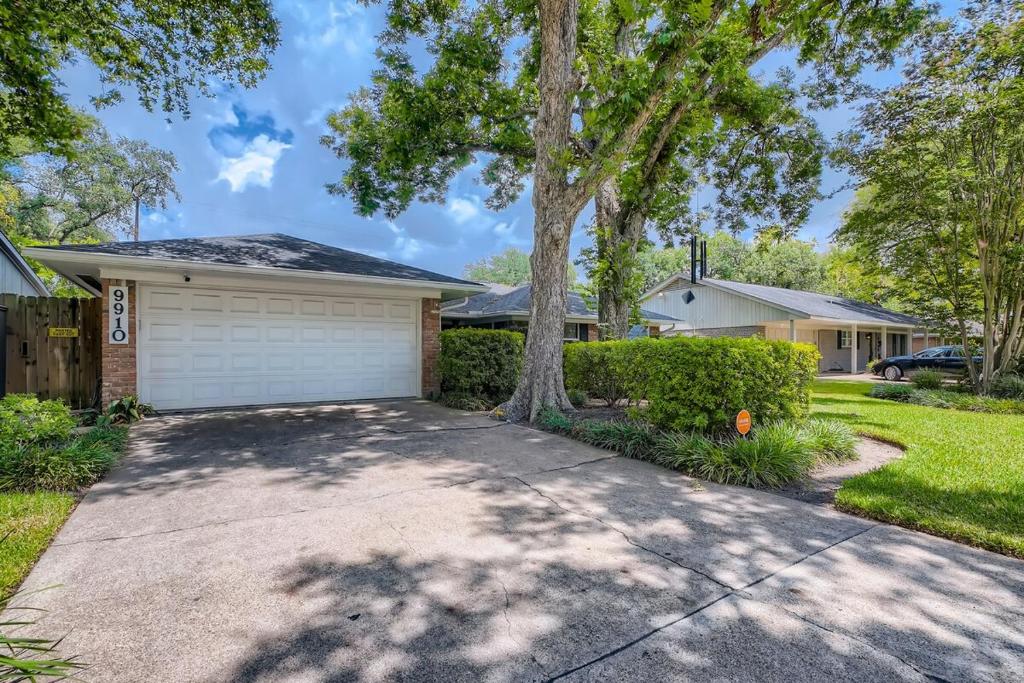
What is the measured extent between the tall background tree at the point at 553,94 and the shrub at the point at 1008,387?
7.94 m

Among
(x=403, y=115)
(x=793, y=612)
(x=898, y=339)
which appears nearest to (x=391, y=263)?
(x=403, y=115)

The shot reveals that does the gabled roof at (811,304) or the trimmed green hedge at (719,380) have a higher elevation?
the gabled roof at (811,304)

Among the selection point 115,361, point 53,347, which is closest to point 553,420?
point 115,361

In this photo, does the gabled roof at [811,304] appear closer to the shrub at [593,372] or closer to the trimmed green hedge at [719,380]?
the shrub at [593,372]

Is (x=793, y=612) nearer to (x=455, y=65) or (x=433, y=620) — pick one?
(x=433, y=620)

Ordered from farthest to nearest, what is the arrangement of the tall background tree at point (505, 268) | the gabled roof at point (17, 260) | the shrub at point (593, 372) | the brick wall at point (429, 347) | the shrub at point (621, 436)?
1. the tall background tree at point (505, 268)
2. the brick wall at point (429, 347)
3. the gabled roof at point (17, 260)
4. the shrub at point (593, 372)
5. the shrub at point (621, 436)

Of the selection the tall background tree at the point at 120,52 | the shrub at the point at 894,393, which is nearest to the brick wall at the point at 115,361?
the tall background tree at the point at 120,52

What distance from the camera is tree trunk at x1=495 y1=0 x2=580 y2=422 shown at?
7.34m

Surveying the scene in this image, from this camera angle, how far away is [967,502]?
381 centimetres

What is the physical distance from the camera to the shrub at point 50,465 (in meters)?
4.04

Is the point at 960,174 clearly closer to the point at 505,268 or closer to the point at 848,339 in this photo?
the point at 848,339

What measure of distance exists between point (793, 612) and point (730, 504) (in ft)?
5.40

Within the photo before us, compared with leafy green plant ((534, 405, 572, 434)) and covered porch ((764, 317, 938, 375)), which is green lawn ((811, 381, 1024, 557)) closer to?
leafy green plant ((534, 405, 572, 434))

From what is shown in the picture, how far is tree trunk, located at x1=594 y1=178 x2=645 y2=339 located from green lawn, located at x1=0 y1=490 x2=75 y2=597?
29.9ft
